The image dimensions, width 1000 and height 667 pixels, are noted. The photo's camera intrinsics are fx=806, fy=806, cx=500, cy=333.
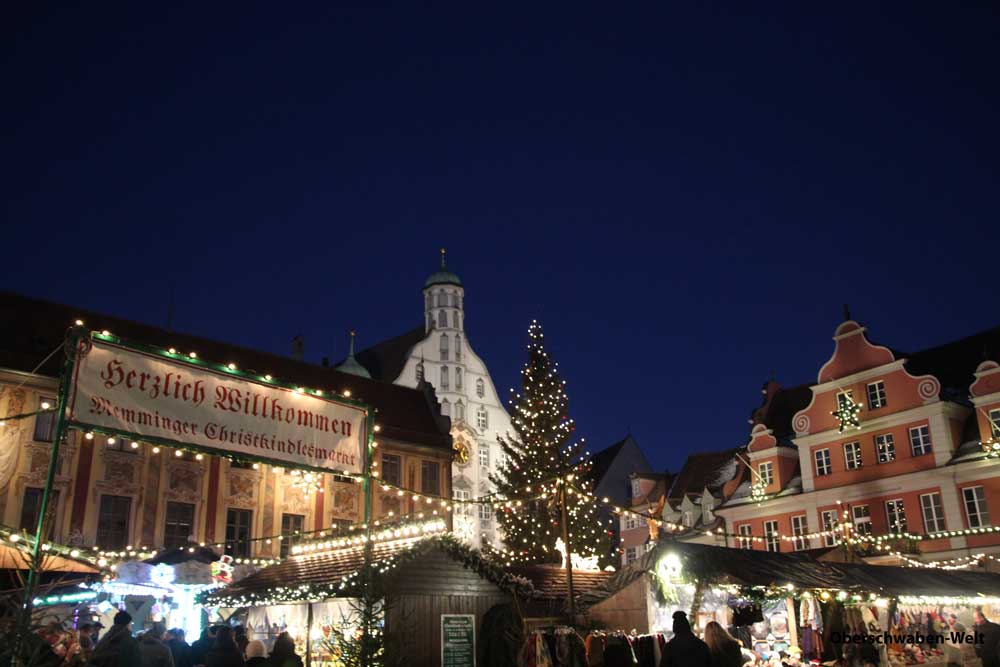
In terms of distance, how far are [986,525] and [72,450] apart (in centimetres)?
2944

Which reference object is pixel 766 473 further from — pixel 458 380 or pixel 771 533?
pixel 458 380

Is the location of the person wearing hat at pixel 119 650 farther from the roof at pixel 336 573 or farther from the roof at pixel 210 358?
the roof at pixel 210 358

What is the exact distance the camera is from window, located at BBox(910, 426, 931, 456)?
30.0m

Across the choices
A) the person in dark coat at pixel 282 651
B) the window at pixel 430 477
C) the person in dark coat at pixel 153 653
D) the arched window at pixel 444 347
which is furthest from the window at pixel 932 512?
the arched window at pixel 444 347

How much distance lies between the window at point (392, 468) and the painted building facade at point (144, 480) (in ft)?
0.15

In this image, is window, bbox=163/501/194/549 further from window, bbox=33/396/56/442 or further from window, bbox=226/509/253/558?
window, bbox=33/396/56/442

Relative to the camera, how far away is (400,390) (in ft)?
122

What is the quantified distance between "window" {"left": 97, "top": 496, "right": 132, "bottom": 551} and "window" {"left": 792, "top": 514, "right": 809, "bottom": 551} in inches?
1016

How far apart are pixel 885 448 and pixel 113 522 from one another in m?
27.8

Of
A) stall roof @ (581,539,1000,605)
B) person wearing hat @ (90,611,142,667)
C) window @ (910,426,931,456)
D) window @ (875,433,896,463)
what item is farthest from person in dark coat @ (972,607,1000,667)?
window @ (875,433,896,463)

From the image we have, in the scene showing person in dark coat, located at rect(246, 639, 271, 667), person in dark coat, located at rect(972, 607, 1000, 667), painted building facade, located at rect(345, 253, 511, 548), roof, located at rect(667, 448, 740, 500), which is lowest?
person in dark coat, located at rect(972, 607, 1000, 667)

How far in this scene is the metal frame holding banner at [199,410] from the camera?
819 centimetres

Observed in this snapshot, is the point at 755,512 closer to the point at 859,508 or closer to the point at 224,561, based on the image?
the point at 859,508

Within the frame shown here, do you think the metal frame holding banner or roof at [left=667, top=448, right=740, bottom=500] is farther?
roof at [left=667, top=448, right=740, bottom=500]
